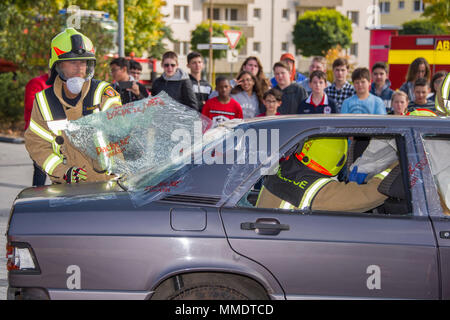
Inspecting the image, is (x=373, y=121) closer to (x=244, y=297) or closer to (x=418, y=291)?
(x=418, y=291)

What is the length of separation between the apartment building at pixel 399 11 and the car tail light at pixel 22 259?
74105 millimetres

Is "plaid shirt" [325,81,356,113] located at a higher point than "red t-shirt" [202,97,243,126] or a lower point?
higher

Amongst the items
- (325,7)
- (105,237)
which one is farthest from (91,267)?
(325,7)

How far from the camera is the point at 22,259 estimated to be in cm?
332

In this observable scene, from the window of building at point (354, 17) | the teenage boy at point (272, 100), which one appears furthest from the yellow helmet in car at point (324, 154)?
the window of building at point (354, 17)

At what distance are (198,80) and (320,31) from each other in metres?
52.9

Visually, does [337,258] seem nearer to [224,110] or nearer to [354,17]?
[224,110]

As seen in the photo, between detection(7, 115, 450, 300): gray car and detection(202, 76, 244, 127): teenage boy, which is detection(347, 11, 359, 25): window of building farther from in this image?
detection(7, 115, 450, 300): gray car

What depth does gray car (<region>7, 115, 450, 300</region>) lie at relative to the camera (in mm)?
3268

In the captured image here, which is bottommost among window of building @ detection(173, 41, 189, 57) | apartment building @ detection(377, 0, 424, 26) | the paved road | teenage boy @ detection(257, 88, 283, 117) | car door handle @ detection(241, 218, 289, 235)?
the paved road

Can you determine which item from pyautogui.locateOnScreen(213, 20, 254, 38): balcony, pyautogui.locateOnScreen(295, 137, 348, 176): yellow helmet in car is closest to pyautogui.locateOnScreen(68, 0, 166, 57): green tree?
pyautogui.locateOnScreen(295, 137, 348, 176): yellow helmet in car

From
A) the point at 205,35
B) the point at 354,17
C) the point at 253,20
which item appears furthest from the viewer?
the point at 354,17

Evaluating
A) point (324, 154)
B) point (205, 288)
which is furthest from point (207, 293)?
point (324, 154)
